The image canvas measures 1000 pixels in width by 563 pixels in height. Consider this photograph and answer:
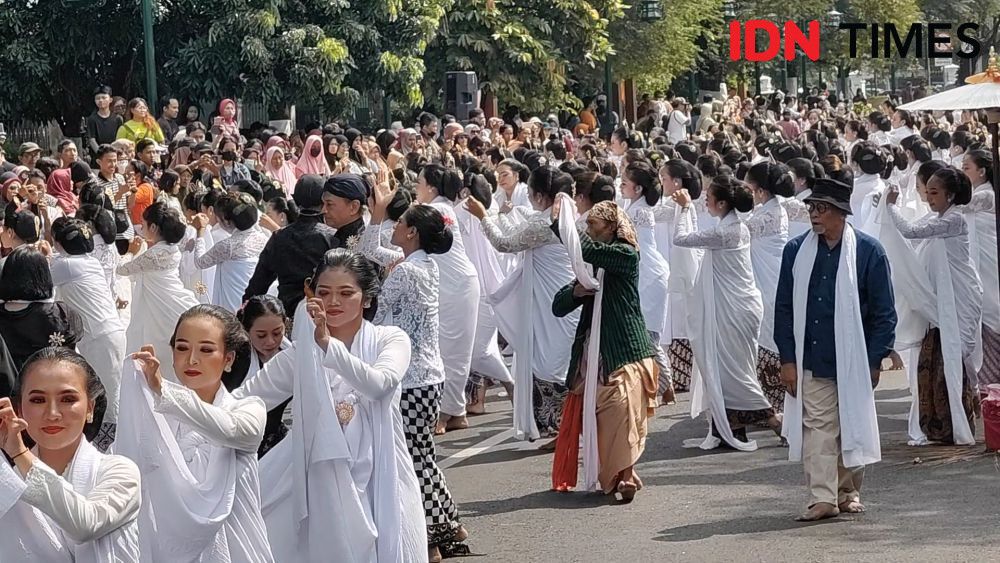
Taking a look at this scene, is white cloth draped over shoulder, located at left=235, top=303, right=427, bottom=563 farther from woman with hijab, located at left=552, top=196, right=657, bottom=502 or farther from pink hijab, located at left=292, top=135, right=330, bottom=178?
pink hijab, located at left=292, top=135, right=330, bottom=178

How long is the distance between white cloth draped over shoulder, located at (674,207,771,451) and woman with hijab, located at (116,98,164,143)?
354 inches

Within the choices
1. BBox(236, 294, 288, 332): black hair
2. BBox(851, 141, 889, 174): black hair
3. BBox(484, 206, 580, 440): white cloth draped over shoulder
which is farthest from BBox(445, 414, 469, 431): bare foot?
BBox(236, 294, 288, 332): black hair

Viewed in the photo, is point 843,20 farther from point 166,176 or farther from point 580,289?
point 580,289

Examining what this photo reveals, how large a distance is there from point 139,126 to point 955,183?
10736mm

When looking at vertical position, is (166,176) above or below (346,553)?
above

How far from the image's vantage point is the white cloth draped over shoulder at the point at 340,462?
7160mm

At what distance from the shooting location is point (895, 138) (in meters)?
27.0

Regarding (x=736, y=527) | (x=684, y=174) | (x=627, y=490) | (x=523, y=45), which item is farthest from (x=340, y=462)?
(x=523, y=45)

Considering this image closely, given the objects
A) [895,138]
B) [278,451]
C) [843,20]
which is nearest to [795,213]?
[278,451]

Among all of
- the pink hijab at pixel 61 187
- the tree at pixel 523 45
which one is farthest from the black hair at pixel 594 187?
the tree at pixel 523 45

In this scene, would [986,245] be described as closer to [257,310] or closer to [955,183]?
[955,183]

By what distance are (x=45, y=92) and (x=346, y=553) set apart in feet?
71.8

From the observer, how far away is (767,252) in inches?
540

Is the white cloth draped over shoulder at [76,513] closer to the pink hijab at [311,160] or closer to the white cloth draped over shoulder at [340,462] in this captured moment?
the white cloth draped over shoulder at [340,462]
